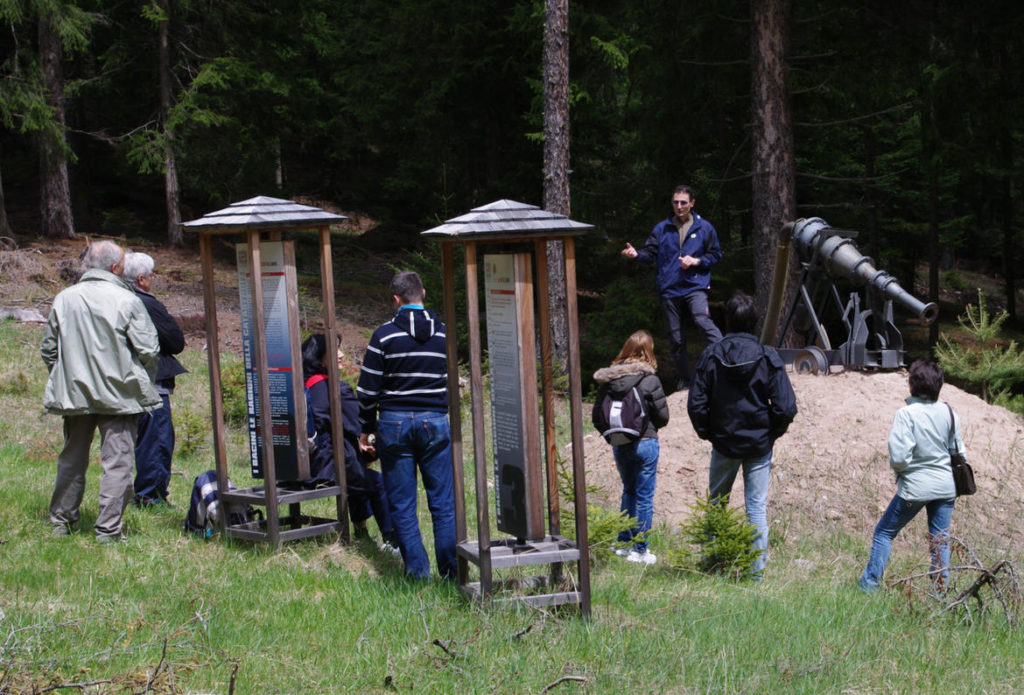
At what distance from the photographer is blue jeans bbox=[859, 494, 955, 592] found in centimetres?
626

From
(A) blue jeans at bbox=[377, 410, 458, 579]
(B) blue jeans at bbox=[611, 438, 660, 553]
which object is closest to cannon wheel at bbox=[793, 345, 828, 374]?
(B) blue jeans at bbox=[611, 438, 660, 553]

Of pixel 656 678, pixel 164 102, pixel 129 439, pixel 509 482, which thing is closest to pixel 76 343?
pixel 129 439

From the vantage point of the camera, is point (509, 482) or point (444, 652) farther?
point (509, 482)

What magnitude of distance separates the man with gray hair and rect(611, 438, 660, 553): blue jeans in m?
3.17

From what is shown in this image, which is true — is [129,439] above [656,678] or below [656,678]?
above

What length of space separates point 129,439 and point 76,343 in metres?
0.68

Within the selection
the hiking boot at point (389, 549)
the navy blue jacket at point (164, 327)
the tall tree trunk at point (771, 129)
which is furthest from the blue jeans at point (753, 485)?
the tall tree trunk at point (771, 129)

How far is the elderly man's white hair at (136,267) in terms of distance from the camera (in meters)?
7.30

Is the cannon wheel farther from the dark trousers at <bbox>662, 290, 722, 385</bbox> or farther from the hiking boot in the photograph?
the hiking boot

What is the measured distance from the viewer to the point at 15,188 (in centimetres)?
2964

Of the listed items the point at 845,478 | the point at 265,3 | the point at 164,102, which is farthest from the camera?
the point at 265,3

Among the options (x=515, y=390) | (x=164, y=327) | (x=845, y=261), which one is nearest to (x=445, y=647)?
(x=515, y=390)

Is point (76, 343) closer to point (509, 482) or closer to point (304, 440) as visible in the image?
point (304, 440)

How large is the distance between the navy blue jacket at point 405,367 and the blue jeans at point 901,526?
295 centimetres
